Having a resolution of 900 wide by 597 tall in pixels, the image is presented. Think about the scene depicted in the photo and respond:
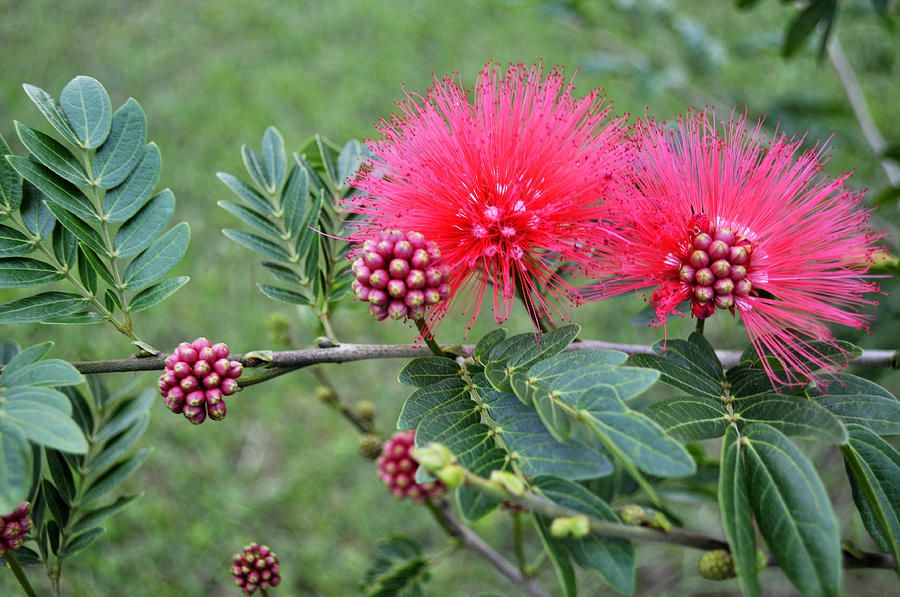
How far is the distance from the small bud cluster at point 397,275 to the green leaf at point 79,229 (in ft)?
A: 1.76

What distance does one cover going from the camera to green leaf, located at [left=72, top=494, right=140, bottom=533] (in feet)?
4.63

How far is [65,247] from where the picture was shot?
1333 millimetres

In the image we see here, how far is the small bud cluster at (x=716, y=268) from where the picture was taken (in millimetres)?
1230

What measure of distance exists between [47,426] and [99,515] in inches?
21.3

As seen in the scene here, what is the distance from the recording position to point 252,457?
3617 mm

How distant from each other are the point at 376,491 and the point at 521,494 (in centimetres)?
265

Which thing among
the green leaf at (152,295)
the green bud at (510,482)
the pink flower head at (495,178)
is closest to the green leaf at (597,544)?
the green bud at (510,482)

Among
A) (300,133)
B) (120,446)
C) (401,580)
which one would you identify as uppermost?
(300,133)

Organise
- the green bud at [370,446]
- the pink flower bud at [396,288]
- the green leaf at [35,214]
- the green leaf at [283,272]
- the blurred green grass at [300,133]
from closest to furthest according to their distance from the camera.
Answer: the pink flower bud at [396,288]
the green leaf at [35,214]
the green leaf at [283,272]
the green bud at [370,446]
the blurred green grass at [300,133]

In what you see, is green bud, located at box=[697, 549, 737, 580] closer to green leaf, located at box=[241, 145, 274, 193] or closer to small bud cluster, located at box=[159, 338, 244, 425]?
small bud cluster, located at box=[159, 338, 244, 425]

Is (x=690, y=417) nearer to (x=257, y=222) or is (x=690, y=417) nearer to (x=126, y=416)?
(x=257, y=222)

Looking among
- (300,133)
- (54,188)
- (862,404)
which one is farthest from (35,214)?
(300,133)

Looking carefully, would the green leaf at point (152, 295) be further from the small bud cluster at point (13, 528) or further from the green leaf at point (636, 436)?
the green leaf at point (636, 436)

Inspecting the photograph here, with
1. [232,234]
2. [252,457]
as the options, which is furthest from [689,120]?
[252,457]
